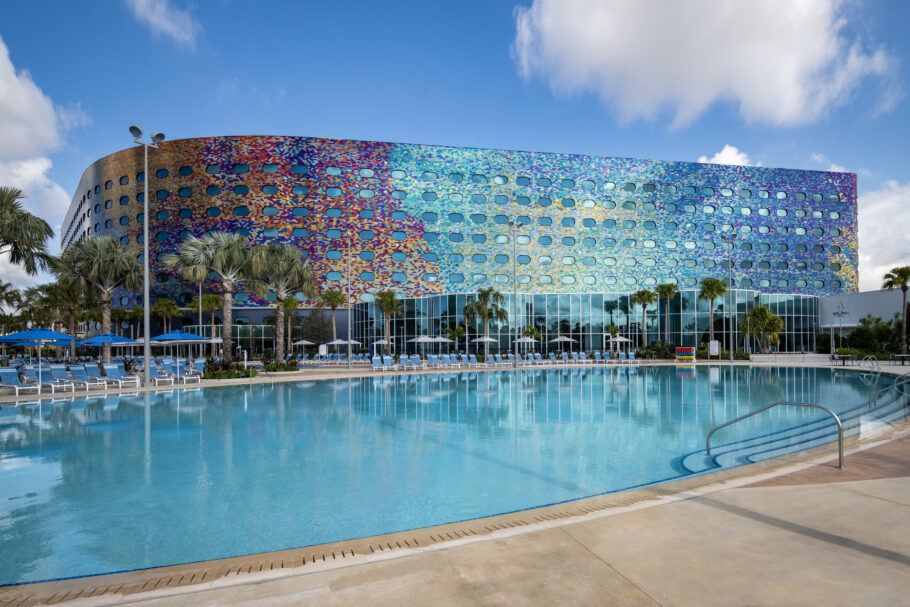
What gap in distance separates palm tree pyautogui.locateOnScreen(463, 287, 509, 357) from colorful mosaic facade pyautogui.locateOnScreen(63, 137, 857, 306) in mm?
9304

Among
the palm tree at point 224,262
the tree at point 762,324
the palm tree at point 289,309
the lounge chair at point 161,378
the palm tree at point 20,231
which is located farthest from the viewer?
the palm tree at point 289,309

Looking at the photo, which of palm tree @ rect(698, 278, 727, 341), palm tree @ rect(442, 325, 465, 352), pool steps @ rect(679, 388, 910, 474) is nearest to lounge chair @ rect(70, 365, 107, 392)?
pool steps @ rect(679, 388, 910, 474)

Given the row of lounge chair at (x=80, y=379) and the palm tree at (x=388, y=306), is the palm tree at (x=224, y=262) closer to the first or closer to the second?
the row of lounge chair at (x=80, y=379)

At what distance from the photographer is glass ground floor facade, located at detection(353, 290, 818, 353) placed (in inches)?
1775

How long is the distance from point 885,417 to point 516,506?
10.4m

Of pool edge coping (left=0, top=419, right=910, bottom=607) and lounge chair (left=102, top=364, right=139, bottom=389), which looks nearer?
pool edge coping (left=0, top=419, right=910, bottom=607)

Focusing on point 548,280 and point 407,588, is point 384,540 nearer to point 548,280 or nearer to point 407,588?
point 407,588

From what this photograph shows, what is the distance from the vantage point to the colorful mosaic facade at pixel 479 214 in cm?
5066

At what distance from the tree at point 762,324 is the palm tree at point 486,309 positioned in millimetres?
20999

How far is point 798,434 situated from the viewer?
33.4 ft

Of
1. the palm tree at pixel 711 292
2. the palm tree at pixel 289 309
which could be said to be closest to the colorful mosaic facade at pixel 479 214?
the palm tree at pixel 289 309

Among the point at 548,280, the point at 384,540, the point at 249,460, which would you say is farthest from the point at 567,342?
the point at 384,540

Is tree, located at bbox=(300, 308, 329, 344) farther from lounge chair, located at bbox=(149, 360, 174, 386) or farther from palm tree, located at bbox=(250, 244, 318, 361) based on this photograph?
lounge chair, located at bbox=(149, 360, 174, 386)

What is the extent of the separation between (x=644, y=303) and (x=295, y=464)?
42838mm
